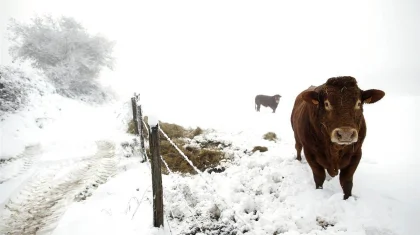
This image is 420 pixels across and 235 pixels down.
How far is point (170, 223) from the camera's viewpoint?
12.1 ft

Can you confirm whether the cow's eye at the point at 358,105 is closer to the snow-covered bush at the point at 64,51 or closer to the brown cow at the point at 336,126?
the brown cow at the point at 336,126

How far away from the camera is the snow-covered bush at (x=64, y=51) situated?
1859cm

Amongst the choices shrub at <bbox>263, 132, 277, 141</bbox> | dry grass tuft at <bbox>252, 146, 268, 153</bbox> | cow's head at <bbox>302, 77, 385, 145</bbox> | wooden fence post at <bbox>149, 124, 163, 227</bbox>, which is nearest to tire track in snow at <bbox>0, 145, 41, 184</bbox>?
wooden fence post at <bbox>149, 124, 163, 227</bbox>

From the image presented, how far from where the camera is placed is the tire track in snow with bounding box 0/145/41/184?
5997mm

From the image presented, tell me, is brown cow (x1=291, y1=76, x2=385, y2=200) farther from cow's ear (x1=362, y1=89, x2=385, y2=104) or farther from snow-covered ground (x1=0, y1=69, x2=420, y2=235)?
snow-covered ground (x1=0, y1=69, x2=420, y2=235)

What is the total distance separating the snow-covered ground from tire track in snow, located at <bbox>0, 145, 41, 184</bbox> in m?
0.02

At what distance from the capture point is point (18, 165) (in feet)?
22.0

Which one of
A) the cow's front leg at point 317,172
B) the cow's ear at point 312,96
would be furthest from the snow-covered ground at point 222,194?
the cow's ear at point 312,96

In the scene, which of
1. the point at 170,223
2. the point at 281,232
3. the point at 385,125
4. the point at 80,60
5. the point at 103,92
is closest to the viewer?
the point at 281,232

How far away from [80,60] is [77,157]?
1515 centimetres

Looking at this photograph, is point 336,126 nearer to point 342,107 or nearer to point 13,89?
point 342,107

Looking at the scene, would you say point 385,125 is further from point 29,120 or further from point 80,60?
point 80,60

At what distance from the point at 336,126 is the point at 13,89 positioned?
546 inches

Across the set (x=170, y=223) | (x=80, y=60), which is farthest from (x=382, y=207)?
(x=80, y=60)
